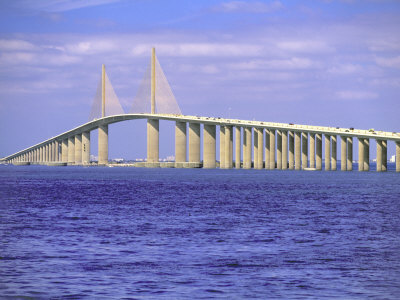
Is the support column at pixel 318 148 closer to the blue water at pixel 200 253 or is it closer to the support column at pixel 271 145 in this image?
the support column at pixel 271 145

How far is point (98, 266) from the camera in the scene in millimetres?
22734

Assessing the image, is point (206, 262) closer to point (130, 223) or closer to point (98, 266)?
point (98, 266)

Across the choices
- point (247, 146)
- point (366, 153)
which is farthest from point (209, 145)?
point (366, 153)

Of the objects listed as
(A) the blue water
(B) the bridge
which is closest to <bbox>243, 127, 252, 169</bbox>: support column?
(B) the bridge


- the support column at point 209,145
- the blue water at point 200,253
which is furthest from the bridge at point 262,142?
the blue water at point 200,253

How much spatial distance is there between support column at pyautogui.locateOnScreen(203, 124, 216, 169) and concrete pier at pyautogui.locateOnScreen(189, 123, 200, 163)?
243cm

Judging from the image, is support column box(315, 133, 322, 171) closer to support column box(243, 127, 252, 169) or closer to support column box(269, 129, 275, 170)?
support column box(269, 129, 275, 170)

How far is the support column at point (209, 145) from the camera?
156400 mm

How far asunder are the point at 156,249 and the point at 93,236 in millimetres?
4989

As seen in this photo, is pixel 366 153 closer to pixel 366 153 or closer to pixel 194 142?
pixel 366 153

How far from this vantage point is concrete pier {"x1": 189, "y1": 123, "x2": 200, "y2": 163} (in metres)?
159

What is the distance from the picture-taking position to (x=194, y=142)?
161m

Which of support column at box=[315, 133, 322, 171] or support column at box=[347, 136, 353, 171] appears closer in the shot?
support column at box=[347, 136, 353, 171]

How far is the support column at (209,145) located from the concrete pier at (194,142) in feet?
7.98
